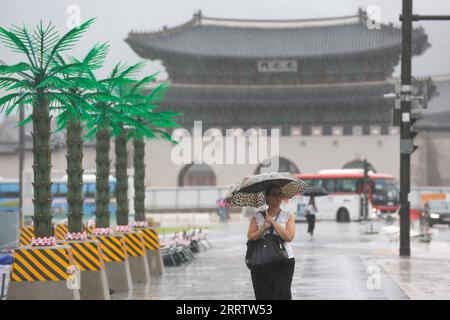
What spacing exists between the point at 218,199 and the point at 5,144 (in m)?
17.2

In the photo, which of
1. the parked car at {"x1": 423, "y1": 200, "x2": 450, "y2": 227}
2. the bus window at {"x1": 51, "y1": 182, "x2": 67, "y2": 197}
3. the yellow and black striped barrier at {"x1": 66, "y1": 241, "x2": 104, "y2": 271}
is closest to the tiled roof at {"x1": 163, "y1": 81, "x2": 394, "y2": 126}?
the bus window at {"x1": 51, "y1": 182, "x2": 67, "y2": 197}

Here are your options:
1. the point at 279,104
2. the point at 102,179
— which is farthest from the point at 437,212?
the point at 102,179

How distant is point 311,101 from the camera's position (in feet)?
232

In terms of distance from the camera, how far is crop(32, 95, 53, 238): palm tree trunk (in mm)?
14094

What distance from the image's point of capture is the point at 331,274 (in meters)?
20.9

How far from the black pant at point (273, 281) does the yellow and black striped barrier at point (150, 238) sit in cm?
1192

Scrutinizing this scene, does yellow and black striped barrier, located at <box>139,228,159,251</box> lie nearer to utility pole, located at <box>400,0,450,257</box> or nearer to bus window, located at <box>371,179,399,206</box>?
utility pole, located at <box>400,0,450,257</box>

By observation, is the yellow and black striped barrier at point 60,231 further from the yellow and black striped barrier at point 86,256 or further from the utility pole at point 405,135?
the yellow and black striped barrier at point 86,256

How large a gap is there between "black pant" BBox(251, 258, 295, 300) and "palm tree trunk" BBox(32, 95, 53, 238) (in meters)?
5.43

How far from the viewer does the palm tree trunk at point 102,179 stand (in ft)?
60.9

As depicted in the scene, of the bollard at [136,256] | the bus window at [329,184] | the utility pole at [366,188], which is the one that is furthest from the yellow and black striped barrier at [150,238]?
the bus window at [329,184]

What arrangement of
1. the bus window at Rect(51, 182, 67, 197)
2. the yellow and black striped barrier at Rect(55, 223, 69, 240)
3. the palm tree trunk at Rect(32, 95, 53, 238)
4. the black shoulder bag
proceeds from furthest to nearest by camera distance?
the bus window at Rect(51, 182, 67, 197)
the yellow and black striped barrier at Rect(55, 223, 69, 240)
the palm tree trunk at Rect(32, 95, 53, 238)
the black shoulder bag

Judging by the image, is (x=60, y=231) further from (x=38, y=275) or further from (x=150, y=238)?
(x=38, y=275)

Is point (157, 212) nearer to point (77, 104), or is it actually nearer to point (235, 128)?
point (235, 128)
